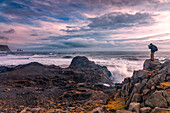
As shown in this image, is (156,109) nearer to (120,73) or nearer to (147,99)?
(147,99)

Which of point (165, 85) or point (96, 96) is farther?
point (96, 96)

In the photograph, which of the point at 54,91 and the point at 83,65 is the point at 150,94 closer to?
the point at 54,91

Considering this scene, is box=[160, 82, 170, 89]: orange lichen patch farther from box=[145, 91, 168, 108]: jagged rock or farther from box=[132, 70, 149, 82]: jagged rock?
box=[132, 70, 149, 82]: jagged rock

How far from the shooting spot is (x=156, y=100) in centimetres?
579

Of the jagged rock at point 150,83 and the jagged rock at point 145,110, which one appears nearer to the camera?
the jagged rock at point 145,110

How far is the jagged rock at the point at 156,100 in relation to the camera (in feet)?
18.5

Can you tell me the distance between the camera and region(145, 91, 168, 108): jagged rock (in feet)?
18.5

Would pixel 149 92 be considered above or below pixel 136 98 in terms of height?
above

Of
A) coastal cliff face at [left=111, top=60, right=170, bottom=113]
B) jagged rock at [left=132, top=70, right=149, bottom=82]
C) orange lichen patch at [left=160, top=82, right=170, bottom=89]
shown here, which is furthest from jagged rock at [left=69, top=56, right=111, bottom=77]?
orange lichen patch at [left=160, top=82, right=170, bottom=89]

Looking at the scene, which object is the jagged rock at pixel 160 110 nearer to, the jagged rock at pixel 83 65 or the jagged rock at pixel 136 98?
the jagged rock at pixel 136 98

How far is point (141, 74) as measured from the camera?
27.3 ft

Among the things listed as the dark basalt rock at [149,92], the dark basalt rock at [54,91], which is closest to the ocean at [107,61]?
the dark basalt rock at [54,91]

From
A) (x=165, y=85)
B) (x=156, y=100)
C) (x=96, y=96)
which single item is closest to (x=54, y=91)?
(x=96, y=96)

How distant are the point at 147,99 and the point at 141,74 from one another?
2499 mm
